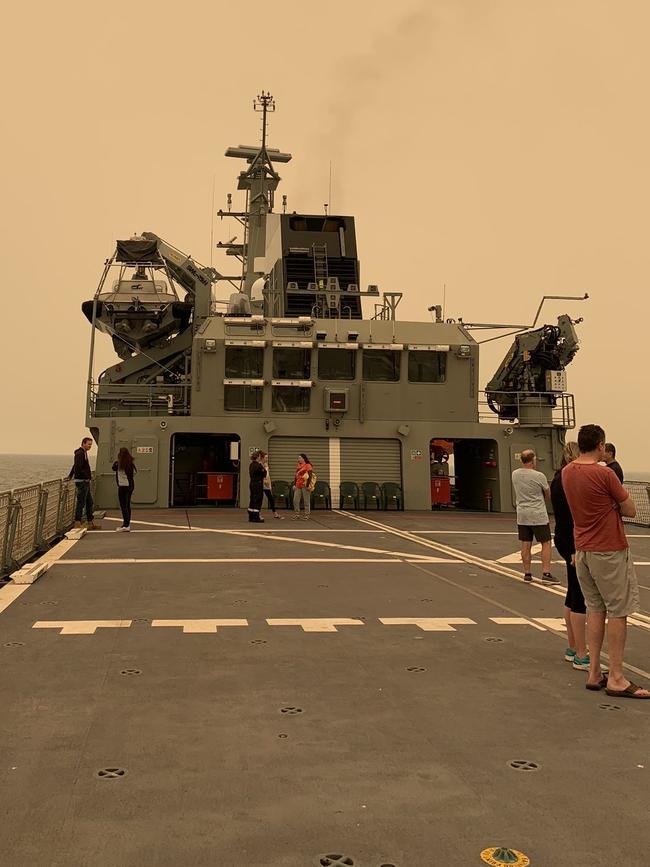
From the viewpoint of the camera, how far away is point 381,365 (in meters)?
24.1

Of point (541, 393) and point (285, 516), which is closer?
point (285, 516)

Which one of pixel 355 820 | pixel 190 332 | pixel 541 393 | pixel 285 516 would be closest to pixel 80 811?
pixel 355 820

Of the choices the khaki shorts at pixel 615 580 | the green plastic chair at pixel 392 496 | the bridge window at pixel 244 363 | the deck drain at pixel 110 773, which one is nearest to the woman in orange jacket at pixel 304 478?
the green plastic chair at pixel 392 496

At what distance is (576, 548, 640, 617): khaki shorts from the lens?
563 centimetres

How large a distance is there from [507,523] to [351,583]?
1100 cm

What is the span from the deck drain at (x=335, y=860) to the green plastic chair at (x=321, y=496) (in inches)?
786

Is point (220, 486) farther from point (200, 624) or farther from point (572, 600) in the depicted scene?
point (572, 600)

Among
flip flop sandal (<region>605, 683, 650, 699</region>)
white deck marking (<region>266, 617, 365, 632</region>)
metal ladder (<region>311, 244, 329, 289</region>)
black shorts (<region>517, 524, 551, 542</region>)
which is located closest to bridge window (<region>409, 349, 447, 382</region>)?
metal ladder (<region>311, 244, 329, 289</region>)

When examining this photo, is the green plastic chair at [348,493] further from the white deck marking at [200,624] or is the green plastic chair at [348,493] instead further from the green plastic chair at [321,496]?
the white deck marking at [200,624]

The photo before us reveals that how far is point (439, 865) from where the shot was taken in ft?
10.2

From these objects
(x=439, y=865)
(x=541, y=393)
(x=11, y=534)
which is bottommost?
(x=439, y=865)

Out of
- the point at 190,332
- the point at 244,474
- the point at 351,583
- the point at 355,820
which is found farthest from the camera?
the point at 190,332

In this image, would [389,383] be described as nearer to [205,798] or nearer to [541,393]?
[541,393]

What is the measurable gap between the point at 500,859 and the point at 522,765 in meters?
1.10
